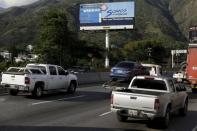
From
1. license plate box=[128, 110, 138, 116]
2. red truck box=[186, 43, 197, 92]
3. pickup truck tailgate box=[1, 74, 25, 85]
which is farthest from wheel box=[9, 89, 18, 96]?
license plate box=[128, 110, 138, 116]

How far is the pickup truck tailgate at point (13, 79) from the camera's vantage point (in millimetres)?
23312

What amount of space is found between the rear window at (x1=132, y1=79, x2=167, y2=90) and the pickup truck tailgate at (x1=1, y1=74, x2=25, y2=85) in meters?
8.94

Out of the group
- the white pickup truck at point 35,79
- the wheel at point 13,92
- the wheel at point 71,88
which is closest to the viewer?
the white pickup truck at point 35,79

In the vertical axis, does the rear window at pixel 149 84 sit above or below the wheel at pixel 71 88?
above

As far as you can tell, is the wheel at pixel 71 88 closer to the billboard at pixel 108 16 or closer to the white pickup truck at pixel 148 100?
the white pickup truck at pixel 148 100

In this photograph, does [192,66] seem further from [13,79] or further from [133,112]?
[133,112]

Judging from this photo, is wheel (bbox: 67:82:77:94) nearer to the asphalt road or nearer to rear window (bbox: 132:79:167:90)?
the asphalt road

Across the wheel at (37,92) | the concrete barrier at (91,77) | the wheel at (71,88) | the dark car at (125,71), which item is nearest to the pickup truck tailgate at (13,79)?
the wheel at (37,92)

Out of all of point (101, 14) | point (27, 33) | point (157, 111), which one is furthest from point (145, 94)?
point (27, 33)

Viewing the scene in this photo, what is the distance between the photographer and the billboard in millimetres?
75625

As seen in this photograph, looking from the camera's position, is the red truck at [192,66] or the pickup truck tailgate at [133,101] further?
the red truck at [192,66]

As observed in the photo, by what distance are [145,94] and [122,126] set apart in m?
1.20

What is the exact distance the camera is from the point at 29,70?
24250mm

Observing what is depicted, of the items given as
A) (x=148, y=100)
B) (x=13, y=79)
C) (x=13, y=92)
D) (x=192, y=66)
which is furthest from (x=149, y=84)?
(x=192, y=66)
